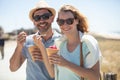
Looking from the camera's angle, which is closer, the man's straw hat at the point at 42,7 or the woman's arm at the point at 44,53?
the woman's arm at the point at 44,53

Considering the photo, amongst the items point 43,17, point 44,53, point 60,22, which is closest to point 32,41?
point 43,17

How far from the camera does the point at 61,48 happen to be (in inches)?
158

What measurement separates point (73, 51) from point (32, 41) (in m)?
0.84

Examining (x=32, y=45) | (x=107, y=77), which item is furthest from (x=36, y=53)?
(x=107, y=77)

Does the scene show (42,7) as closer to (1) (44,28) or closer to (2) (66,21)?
(1) (44,28)

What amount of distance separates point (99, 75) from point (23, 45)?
45.7 inches

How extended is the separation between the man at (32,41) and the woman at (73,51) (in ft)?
0.90

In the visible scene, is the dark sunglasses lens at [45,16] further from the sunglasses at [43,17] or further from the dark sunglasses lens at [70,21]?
the dark sunglasses lens at [70,21]

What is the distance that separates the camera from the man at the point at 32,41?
4.42 m

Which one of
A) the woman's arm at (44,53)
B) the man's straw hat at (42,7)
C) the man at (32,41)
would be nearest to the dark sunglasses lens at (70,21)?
the woman's arm at (44,53)

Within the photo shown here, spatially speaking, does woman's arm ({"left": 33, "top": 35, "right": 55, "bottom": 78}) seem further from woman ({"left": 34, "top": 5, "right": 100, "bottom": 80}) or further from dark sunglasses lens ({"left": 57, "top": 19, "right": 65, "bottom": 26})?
dark sunglasses lens ({"left": 57, "top": 19, "right": 65, "bottom": 26})

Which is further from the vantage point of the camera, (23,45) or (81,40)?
(23,45)

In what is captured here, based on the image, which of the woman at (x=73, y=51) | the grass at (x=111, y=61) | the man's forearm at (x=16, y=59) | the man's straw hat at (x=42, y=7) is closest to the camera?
the woman at (x=73, y=51)

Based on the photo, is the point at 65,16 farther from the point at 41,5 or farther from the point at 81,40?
the point at 41,5
